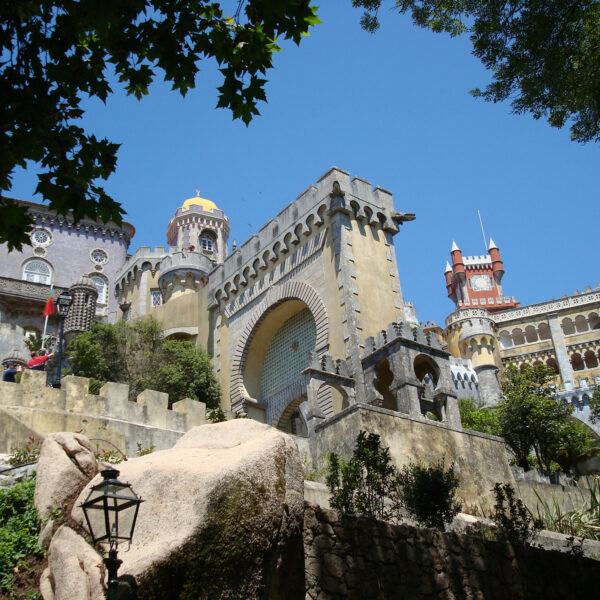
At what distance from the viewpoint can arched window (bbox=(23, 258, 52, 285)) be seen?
46688mm

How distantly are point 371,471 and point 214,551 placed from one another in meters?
3.96

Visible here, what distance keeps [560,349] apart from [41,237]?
45918 mm

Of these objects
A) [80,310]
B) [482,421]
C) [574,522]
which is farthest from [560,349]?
[574,522]

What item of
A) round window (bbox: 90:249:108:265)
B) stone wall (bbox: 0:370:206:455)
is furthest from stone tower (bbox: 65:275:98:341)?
stone wall (bbox: 0:370:206:455)

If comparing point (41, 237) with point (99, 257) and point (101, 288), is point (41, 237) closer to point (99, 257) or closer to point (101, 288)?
point (99, 257)

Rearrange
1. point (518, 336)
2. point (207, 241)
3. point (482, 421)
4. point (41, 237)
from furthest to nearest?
point (518, 336)
point (207, 241)
point (41, 237)
point (482, 421)

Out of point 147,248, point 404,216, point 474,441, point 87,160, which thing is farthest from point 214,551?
point 147,248

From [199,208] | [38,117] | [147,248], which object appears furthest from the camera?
[199,208]

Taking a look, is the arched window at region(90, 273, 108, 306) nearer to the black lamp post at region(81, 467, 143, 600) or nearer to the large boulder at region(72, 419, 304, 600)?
the large boulder at region(72, 419, 304, 600)

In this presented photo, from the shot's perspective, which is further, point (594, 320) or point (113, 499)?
point (594, 320)

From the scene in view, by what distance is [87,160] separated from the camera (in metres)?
6.64

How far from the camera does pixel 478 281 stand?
3634 inches

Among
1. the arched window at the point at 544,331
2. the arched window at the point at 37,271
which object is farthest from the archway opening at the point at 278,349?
the arched window at the point at 544,331

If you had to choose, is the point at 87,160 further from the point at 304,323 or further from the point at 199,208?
the point at 199,208
